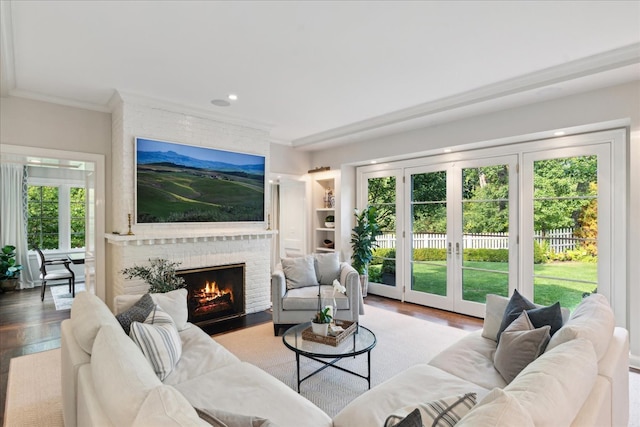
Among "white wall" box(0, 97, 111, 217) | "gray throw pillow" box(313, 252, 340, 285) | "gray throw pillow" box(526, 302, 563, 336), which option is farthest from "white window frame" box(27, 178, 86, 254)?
"gray throw pillow" box(526, 302, 563, 336)

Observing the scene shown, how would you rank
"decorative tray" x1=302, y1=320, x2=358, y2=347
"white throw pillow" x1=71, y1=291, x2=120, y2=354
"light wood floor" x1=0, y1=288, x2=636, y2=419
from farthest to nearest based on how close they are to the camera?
1. "light wood floor" x1=0, y1=288, x2=636, y2=419
2. "decorative tray" x1=302, y1=320, x2=358, y2=347
3. "white throw pillow" x1=71, y1=291, x2=120, y2=354

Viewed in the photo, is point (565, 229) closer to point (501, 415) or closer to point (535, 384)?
point (535, 384)

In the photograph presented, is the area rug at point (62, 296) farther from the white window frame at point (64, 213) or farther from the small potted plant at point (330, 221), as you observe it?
the small potted plant at point (330, 221)

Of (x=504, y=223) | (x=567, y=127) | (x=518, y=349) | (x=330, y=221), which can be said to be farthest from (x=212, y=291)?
(x=567, y=127)

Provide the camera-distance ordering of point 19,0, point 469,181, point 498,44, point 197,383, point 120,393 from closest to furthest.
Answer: point 120,393, point 197,383, point 19,0, point 498,44, point 469,181

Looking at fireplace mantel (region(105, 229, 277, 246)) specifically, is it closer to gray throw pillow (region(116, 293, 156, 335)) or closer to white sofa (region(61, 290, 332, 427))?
white sofa (region(61, 290, 332, 427))

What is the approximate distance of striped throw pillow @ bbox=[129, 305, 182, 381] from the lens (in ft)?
6.39

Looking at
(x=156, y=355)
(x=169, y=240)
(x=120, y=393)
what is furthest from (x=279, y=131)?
(x=120, y=393)

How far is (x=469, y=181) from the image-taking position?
4680 mm

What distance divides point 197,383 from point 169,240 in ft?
8.22

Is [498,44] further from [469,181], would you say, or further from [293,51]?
[469,181]

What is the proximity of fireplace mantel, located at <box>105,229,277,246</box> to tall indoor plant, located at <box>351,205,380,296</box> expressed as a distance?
5.19ft

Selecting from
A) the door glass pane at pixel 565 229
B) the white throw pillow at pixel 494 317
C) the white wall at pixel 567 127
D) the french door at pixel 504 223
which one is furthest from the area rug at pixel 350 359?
the white wall at pixel 567 127

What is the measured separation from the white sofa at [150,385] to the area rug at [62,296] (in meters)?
3.56
